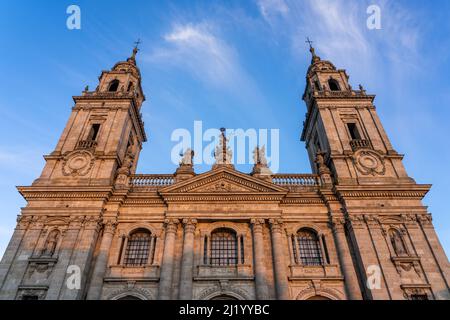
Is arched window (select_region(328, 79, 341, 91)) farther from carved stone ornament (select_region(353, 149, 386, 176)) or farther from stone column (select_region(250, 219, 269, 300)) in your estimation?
stone column (select_region(250, 219, 269, 300))

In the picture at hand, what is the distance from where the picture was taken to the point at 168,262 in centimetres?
1978

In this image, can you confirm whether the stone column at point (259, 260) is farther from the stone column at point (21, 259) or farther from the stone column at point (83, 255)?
the stone column at point (21, 259)

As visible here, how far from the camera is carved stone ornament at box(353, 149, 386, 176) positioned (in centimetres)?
2417

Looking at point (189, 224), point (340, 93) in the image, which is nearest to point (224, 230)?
point (189, 224)

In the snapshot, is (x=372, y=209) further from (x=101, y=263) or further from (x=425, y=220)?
(x=101, y=263)

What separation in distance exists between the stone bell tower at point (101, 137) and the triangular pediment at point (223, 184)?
470cm

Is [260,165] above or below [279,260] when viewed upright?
above

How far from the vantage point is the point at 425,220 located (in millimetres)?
21203

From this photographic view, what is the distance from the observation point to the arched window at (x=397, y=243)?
793 inches

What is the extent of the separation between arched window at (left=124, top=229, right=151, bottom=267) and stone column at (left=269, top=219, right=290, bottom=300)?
8162 millimetres

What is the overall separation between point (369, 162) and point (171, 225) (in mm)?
15243

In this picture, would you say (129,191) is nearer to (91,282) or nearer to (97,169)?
(97,169)
